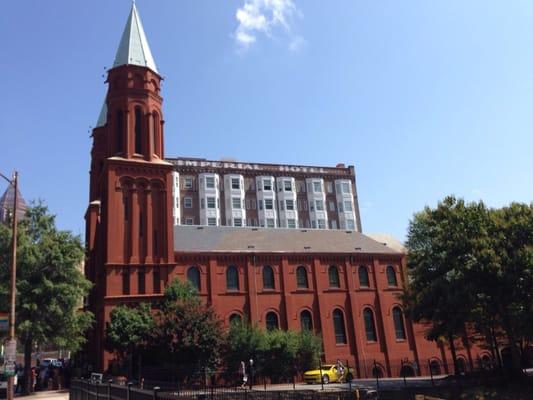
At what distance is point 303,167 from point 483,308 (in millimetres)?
57065

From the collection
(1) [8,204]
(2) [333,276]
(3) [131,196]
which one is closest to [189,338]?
(3) [131,196]

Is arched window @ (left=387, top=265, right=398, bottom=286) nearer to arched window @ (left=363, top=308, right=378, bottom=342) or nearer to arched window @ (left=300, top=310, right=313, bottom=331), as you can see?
arched window @ (left=363, top=308, right=378, bottom=342)

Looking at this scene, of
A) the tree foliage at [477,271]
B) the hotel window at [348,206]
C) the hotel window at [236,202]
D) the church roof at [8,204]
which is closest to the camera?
the church roof at [8,204]

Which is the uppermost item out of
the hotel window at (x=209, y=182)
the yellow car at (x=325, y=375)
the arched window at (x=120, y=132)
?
the hotel window at (x=209, y=182)

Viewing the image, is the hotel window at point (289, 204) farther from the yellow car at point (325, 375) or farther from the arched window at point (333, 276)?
the yellow car at point (325, 375)

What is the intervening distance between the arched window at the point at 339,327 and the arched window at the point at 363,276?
13.3ft

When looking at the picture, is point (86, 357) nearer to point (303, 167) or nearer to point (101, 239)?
point (101, 239)

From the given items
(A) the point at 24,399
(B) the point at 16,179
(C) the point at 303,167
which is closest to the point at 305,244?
(A) the point at 24,399

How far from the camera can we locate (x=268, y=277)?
147 feet

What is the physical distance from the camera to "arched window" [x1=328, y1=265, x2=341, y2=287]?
47.1 meters

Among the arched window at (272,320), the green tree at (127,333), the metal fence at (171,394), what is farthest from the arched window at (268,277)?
the metal fence at (171,394)

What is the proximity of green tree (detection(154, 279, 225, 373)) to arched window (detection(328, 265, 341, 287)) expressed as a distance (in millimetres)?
16744

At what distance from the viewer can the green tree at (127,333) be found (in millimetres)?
32500

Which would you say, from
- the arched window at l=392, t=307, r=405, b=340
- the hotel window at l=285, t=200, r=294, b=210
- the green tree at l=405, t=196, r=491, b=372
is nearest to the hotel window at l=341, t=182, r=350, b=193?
the hotel window at l=285, t=200, r=294, b=210
